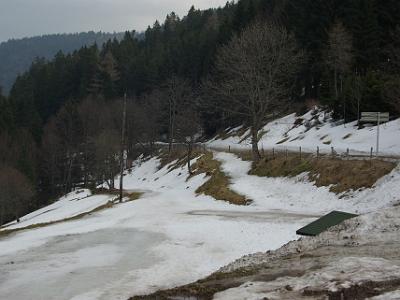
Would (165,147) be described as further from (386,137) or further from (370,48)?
(386,137)

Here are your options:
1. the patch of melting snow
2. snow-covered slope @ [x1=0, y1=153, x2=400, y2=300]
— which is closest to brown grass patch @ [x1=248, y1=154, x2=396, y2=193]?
snow-covered slope @ [x1=0, y1=153, x2=400, y2=300]

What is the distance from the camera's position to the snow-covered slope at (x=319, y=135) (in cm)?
3935

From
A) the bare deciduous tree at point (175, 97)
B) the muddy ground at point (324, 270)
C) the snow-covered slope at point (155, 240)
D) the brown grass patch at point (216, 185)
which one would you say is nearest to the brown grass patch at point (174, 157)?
the bare deciduous tree at point (175, 97)

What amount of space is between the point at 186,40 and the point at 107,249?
104965mm

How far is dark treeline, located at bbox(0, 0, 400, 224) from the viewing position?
4372 centimetres

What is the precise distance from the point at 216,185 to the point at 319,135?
60.4 feet

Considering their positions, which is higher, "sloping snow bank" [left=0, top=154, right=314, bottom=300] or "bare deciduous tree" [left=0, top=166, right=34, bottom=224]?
"sloping snow bank" [left=0, top=154, right=314, bottom=300]

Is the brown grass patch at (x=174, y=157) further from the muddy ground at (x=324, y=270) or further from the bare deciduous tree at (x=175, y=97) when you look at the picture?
the muddy ground at (x=324, y=270)

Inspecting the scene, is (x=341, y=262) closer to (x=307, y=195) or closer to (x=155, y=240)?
(x=155, y=240)

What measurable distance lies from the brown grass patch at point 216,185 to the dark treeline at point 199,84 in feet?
10.8

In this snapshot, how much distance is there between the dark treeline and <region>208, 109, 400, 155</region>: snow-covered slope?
205 centimetres

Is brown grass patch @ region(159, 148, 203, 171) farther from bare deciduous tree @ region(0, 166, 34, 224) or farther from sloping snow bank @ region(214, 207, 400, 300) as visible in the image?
sloping snow bank @ region(214, 207, 400, 300)

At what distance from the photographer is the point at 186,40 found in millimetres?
118812

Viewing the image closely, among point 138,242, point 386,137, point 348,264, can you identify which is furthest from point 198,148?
point 348,264
